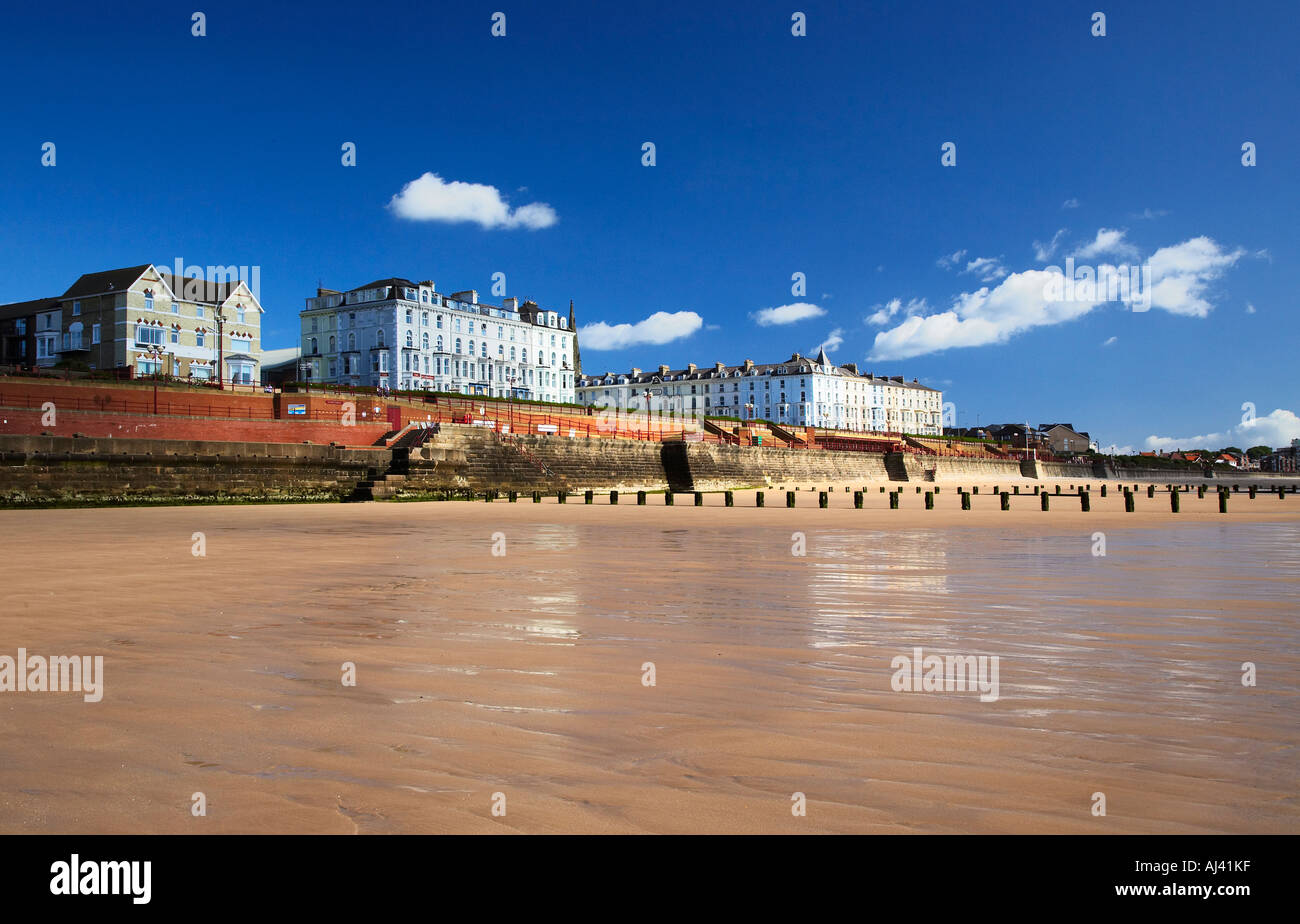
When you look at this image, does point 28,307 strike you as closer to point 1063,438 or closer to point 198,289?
point 198,289

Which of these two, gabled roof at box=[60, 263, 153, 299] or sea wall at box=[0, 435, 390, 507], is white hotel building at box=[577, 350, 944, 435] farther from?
sea wall at box=[0, 435, 390, 507]

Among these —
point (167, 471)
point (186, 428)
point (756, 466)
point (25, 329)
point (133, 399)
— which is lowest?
point (167, 471)

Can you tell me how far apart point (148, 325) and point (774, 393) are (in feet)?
302

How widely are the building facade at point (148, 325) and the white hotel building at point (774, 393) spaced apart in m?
68.6

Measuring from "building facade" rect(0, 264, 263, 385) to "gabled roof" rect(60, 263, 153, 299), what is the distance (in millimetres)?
109

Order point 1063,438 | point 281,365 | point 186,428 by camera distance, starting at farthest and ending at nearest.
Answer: point 1063,438
point 281,365
point 186,428

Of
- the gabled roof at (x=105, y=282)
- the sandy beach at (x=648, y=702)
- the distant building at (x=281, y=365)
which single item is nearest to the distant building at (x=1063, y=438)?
the distant building at (x=281, y=365)

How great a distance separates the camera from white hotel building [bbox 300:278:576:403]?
278 ft

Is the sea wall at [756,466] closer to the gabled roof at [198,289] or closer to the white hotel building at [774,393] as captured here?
the gabled roof at [198,289]

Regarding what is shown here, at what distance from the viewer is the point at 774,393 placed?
5423 inches

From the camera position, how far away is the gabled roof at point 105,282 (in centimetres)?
6588

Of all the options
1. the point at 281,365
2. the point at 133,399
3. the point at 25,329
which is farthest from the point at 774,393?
the point at 133,399

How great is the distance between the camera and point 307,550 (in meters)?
14.9
